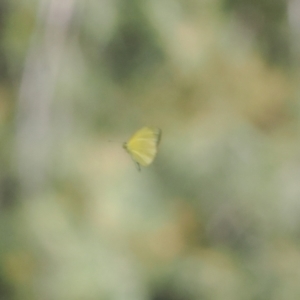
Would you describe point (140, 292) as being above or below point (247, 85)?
below

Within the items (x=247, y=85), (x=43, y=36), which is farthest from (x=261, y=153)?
(x=43, y=36)

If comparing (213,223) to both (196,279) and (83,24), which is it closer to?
(196,279)

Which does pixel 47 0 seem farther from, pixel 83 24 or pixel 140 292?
pixel 140 292
